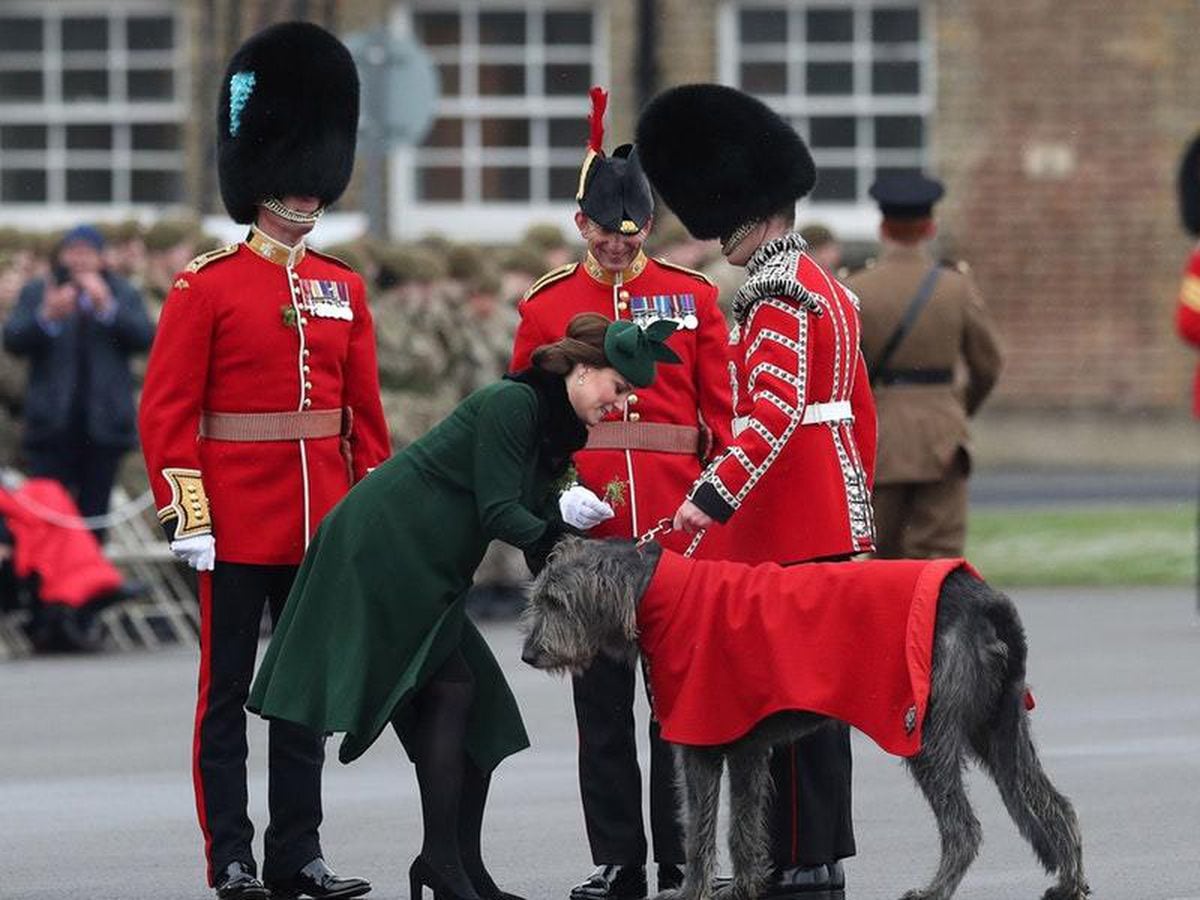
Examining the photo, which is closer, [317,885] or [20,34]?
[317,885]

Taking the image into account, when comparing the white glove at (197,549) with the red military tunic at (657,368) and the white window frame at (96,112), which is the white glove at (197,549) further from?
the white window frame at (96,112)

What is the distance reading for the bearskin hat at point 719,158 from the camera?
9.02 metres

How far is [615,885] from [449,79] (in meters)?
19.4

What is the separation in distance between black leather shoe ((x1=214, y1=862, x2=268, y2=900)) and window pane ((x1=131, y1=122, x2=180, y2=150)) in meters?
19.8

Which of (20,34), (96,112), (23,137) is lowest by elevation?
(23,137)

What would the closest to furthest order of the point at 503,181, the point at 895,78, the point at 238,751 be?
the point at 238,751, the point at 895,78, the point at 503,181

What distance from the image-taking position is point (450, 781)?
340 inches

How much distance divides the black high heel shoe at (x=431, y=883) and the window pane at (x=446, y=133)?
1975 centimetres

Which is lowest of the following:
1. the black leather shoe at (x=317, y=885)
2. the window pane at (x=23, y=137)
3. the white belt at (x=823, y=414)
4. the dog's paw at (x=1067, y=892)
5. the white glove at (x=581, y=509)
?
the black leather shoe at (x=317, y=885)

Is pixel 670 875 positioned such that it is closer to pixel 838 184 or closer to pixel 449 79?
pixel 838 184

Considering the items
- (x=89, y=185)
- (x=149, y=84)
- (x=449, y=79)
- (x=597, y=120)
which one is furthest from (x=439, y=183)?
(x=597, y=120)

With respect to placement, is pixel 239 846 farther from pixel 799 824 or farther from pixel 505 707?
pixel 799 824

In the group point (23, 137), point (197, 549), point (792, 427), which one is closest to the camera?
point (792, 427)

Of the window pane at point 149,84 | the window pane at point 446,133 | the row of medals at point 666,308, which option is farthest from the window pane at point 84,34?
the row of medals at point 666,308
